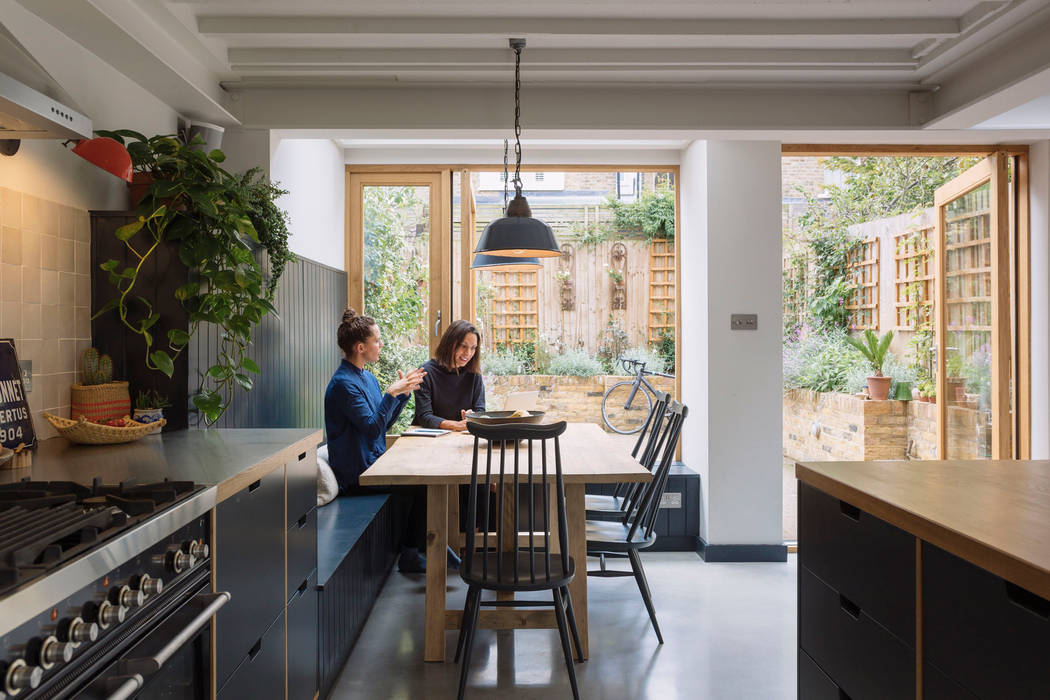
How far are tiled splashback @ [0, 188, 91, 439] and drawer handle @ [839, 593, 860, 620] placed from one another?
7.76 feet

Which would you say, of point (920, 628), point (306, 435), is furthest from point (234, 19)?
point (920, 628)

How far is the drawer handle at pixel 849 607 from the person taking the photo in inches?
65.9

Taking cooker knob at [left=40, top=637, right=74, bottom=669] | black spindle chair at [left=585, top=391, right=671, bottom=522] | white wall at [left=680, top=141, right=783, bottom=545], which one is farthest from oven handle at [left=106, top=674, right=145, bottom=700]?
white wall at [left=680, top=141, right=783, bottom=545]

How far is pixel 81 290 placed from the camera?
7.57 feet

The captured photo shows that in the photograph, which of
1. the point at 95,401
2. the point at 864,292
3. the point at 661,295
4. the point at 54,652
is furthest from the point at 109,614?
Answer: the point at 864,292

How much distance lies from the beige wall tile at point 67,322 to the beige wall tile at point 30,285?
0.41ft

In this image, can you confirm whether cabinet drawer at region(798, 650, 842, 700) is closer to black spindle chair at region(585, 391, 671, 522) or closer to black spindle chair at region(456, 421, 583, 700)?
black spindle chair at region(456, 421, 583, 700)

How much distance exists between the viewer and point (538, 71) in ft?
10.8

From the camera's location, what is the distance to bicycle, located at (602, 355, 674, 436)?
484 cm

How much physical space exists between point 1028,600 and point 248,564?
1.67 meters

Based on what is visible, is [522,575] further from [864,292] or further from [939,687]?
[864,292]

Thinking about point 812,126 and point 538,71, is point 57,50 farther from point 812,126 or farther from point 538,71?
point 812,126

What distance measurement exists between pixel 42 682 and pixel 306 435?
56.0 inches

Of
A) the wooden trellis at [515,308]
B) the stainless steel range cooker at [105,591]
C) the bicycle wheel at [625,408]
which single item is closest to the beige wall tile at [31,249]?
the stainless steel range cooker at [105,591]
